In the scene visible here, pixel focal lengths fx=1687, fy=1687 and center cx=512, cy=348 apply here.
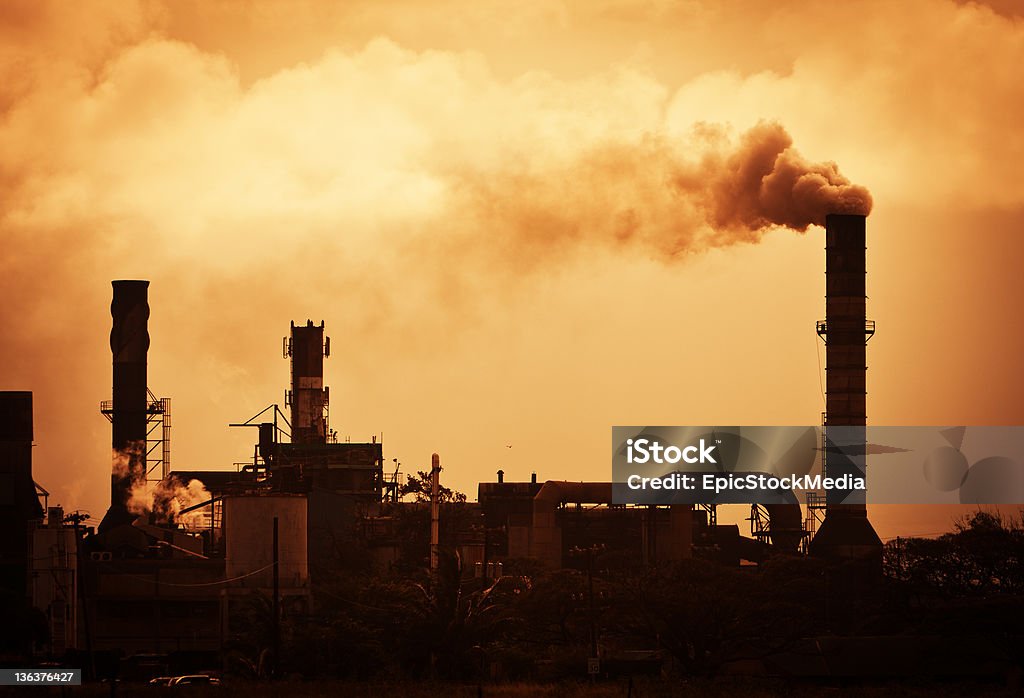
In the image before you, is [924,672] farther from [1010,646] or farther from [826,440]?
[826,440]

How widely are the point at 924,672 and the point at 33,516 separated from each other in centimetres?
4176

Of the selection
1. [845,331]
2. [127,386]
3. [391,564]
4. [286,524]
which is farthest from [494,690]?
[127,386]

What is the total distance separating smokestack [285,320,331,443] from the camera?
305ft

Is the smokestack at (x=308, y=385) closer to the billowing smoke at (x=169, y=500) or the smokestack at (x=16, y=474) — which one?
the billowing smoke at (x=169, y=500)

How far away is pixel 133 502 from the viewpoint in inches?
3521

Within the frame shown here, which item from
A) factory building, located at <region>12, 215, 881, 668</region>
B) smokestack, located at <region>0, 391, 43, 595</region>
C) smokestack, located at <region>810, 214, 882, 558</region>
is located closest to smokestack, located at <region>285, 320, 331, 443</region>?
factory building, located at <region>12, 215, 881, 668</region>

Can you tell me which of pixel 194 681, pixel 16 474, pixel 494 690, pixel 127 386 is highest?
pixel 127 386

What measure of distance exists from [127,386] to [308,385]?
34.2 feet

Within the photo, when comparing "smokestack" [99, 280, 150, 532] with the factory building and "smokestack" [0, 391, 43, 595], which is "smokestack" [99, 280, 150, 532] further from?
"smokestack" [0, 391, 43, 595]

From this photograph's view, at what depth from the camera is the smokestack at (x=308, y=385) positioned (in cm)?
9294

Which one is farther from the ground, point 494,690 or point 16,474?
point 16,474

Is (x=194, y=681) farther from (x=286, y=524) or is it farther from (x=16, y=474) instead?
(x=16, y=474)

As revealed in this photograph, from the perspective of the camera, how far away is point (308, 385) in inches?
3676

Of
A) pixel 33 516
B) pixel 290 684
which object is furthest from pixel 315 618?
pixel 33 516
